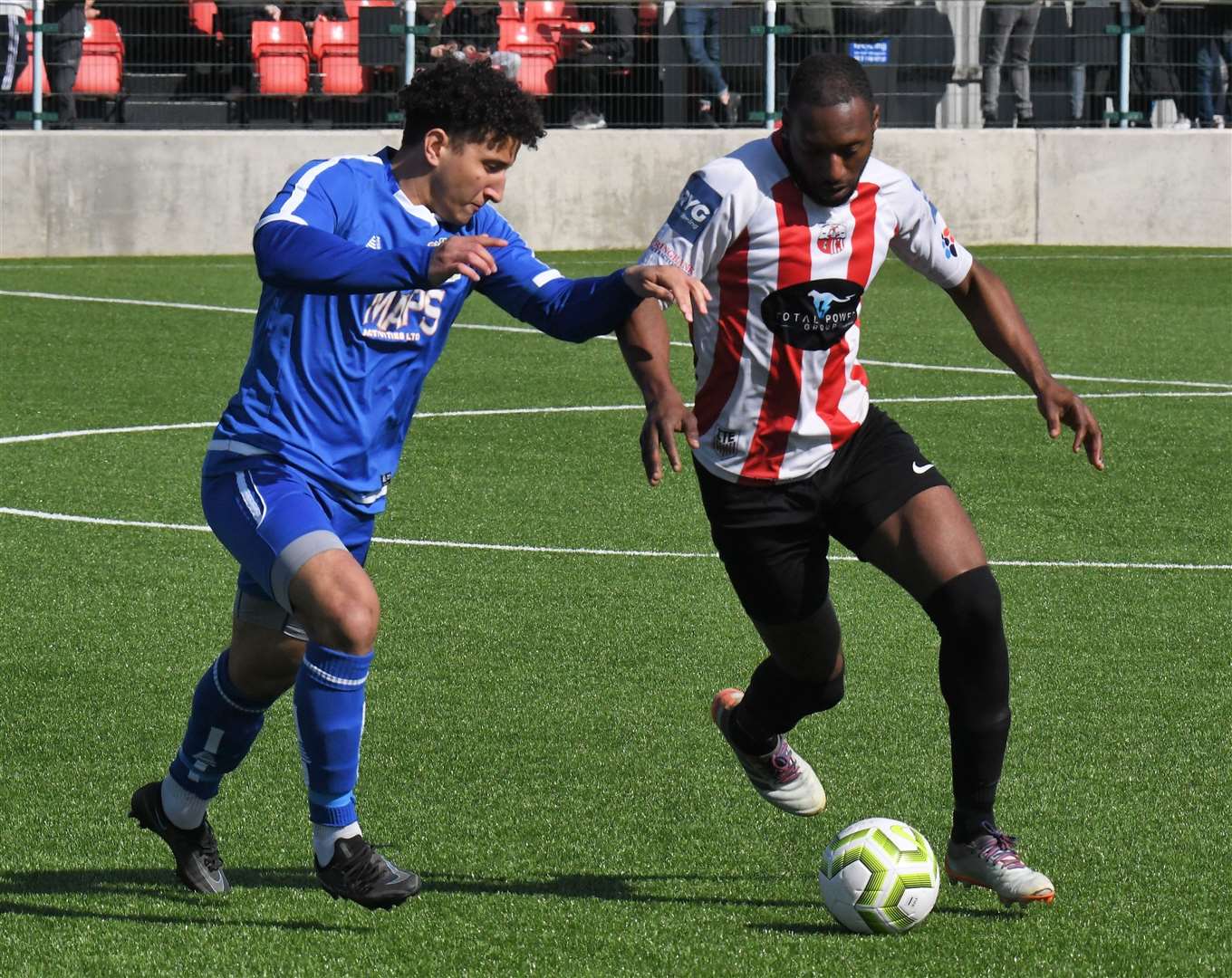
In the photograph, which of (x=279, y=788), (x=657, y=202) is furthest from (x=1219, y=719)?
(x=657, y=202)

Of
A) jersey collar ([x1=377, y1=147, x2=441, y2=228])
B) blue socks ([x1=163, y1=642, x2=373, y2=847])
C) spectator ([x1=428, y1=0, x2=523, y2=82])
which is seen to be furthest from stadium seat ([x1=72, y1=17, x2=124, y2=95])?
blue socks ([x1=163, y1=642, x2=373, y2=847])

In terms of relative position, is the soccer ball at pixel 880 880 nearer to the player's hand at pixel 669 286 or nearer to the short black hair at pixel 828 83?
the player's hand at pixel 669 286

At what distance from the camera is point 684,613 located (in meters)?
7.71

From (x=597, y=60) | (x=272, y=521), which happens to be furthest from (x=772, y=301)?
(x=597, y=60)

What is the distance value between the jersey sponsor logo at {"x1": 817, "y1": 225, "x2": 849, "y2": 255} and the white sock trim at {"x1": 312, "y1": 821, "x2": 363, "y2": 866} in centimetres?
176

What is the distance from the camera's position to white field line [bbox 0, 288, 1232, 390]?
519 inches

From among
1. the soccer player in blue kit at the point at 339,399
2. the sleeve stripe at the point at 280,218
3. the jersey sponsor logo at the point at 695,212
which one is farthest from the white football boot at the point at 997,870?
the sleeve stripe at the point at 280,218

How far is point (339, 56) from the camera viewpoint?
1948cm

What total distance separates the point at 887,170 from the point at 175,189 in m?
15.1

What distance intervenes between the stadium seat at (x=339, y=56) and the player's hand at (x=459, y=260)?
1530 cm

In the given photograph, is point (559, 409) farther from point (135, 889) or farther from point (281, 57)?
point (281, 57)

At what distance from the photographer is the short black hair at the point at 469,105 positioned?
4824 mm

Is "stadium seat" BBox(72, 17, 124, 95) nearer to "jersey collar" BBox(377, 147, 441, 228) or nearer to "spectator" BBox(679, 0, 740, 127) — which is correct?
"spectator" BBox(679, 0, 740, 127)

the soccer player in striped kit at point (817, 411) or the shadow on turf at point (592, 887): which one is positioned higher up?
the soccer player in striped kit at point (817, 411)
